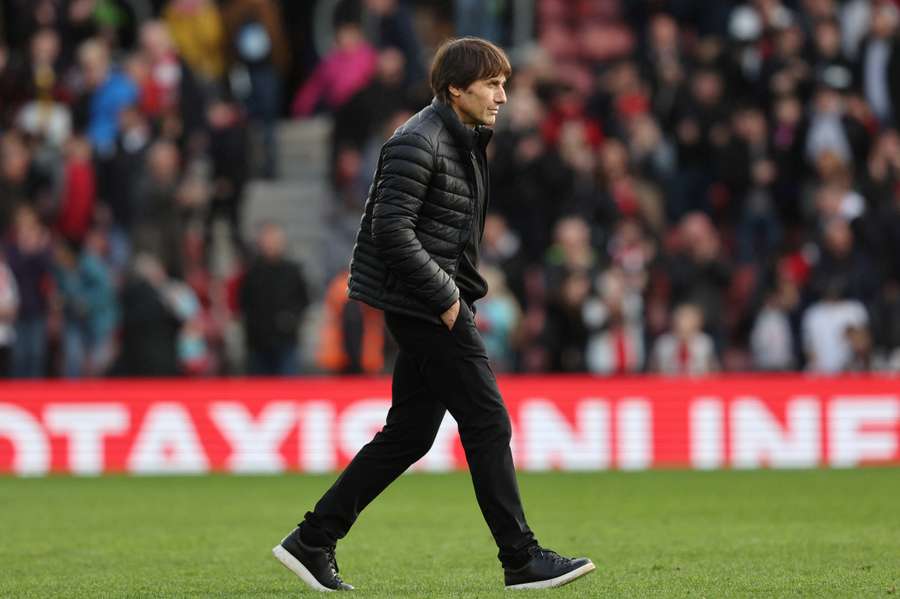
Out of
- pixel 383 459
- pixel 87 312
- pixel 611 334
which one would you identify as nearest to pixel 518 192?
pixel 611 334

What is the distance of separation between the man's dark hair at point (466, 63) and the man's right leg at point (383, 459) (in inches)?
42.3

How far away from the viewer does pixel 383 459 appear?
23.7ft

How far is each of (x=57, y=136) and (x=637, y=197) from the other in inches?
238

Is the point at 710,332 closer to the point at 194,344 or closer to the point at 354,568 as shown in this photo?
the point at 194,344

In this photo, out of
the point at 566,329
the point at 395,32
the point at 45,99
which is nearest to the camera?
the point at 566,329

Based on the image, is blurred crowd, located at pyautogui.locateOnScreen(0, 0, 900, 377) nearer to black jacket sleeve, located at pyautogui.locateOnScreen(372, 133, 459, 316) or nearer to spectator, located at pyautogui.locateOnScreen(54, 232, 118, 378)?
spectator, located at pyautogui.locateOnScreen(54, 232, 118, 378)

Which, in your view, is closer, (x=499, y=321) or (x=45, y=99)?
(x=499, y=321)

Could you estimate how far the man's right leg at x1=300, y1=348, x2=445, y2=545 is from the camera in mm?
7219

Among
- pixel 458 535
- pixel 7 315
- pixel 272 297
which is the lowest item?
pixel 458 535

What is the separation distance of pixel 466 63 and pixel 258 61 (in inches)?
528

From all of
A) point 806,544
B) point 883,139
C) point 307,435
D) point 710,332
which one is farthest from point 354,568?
point 883,139

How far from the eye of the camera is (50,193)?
18.5 metres

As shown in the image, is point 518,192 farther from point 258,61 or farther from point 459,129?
point 459,129

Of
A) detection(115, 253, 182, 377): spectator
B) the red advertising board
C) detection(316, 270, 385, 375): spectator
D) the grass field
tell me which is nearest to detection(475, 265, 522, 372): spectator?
the red advertising board
